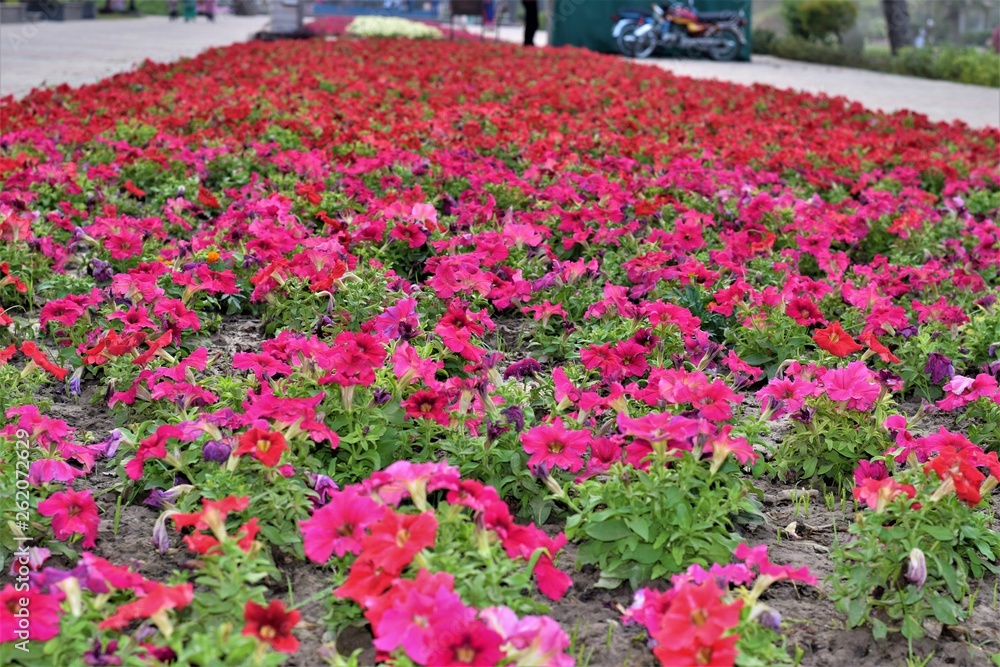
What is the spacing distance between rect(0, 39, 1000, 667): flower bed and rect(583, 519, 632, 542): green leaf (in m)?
0.01

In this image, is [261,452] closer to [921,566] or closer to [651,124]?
[921,566]

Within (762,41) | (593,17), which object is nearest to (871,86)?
(593,17)

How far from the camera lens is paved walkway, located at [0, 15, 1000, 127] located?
1238 cm

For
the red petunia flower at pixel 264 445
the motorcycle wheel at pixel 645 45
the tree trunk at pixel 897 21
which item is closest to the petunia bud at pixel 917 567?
the red petunia flower at pixel 264 445

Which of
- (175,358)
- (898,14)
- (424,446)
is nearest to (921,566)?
(424,446)

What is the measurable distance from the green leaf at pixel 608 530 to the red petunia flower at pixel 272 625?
778 mm

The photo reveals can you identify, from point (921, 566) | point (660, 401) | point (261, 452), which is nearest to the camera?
point (921, 566)

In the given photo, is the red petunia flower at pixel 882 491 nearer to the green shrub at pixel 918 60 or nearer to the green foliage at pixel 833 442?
the green foliage at pixel 833 442

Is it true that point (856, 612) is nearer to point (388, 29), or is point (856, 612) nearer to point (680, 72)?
point (680, 72)

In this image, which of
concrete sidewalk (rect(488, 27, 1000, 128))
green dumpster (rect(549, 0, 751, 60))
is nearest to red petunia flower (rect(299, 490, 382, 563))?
concrete sidewalk (rect(488, 27, 1000, 128))

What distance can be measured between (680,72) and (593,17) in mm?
4581

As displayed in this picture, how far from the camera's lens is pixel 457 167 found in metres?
5.64

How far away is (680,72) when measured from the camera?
18078 millimetres

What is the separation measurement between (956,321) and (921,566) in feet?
5.90
